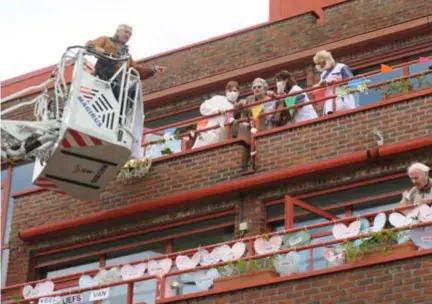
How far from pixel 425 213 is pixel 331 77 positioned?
4719 mm

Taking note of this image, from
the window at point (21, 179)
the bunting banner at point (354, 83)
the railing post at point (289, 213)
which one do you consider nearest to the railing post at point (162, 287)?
the railing post at point (289, 213)

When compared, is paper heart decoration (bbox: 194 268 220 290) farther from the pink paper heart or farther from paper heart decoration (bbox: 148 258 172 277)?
the pink paper heart

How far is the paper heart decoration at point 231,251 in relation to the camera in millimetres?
19453

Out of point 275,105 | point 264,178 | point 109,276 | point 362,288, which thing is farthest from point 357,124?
point 109,276

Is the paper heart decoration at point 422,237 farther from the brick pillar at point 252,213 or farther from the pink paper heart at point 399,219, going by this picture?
the brick pillar at point 252,213

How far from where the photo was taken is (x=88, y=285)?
823 inches

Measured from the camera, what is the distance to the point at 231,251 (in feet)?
64.1

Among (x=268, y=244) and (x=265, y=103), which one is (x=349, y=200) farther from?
(x=268, y=244)

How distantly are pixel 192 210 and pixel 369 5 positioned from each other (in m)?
5.24

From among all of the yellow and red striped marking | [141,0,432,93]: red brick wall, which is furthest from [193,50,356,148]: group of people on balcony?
[141,0,432,93]: red brick wall

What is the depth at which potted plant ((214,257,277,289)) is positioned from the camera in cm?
1886

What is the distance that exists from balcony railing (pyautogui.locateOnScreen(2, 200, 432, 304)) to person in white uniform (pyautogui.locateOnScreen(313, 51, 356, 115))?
203 centimetres

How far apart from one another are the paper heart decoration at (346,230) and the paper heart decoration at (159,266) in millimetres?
2820

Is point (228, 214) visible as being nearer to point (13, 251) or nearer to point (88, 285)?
point (88, 285)
